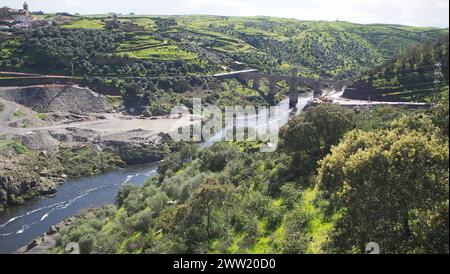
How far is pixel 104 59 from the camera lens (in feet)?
400

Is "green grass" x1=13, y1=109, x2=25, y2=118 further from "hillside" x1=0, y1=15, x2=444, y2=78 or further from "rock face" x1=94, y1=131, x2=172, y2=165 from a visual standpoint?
"hillside" x1=0, y1=15, x2=444, y2=78

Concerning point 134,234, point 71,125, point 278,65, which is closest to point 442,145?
point 134,234

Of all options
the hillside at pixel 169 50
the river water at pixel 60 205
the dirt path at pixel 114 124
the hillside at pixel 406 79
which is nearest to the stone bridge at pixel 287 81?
the hillside at pixel 169 50

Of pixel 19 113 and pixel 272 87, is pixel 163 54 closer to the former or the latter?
pixel 272 87

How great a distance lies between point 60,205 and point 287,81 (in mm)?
81859

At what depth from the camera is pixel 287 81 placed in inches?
5123

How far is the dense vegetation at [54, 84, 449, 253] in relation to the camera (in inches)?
747

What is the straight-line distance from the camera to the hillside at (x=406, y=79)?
7500 cm

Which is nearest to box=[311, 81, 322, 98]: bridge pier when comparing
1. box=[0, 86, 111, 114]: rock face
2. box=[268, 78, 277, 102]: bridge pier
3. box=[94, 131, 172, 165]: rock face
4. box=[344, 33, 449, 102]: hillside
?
box=[268, 78, 277, 102]: bridge pier

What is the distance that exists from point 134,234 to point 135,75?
85029mm

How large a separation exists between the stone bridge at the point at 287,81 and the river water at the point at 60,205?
5555cm

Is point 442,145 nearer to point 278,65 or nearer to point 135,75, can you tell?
point 135,75

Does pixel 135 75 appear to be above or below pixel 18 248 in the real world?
above

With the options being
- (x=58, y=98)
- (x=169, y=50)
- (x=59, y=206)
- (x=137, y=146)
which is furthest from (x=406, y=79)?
(x=169, y=50)
